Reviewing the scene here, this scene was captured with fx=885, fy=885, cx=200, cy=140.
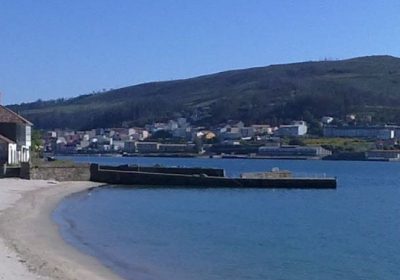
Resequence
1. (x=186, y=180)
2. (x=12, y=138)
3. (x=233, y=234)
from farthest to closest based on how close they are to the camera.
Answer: (x=186, y=180)
(x=12, y=138)
(x=233, y=234)

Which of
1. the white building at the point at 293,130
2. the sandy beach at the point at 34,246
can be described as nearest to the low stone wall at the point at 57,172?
the sandy beach at the point at 34,246

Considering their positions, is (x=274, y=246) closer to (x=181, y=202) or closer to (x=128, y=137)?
(x=181, y=202)

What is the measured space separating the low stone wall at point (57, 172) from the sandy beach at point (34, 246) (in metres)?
10.1

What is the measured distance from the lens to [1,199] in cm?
4259

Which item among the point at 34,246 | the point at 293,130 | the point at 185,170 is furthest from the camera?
the point at 293,130

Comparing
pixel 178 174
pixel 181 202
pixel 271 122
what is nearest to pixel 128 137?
pixel 271 122

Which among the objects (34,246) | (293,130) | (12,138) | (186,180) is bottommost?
(34,246)

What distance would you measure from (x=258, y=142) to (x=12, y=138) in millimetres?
110537

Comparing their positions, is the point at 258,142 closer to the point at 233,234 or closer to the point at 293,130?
the point at 293,130

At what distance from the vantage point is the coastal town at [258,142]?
16012cm

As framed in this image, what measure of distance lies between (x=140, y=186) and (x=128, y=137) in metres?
126

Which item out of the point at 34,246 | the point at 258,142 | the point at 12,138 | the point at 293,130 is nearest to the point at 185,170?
the point at 12,138

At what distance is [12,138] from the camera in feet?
210

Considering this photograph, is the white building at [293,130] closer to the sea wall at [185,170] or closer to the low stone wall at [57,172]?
the sea wall at [185,170]
